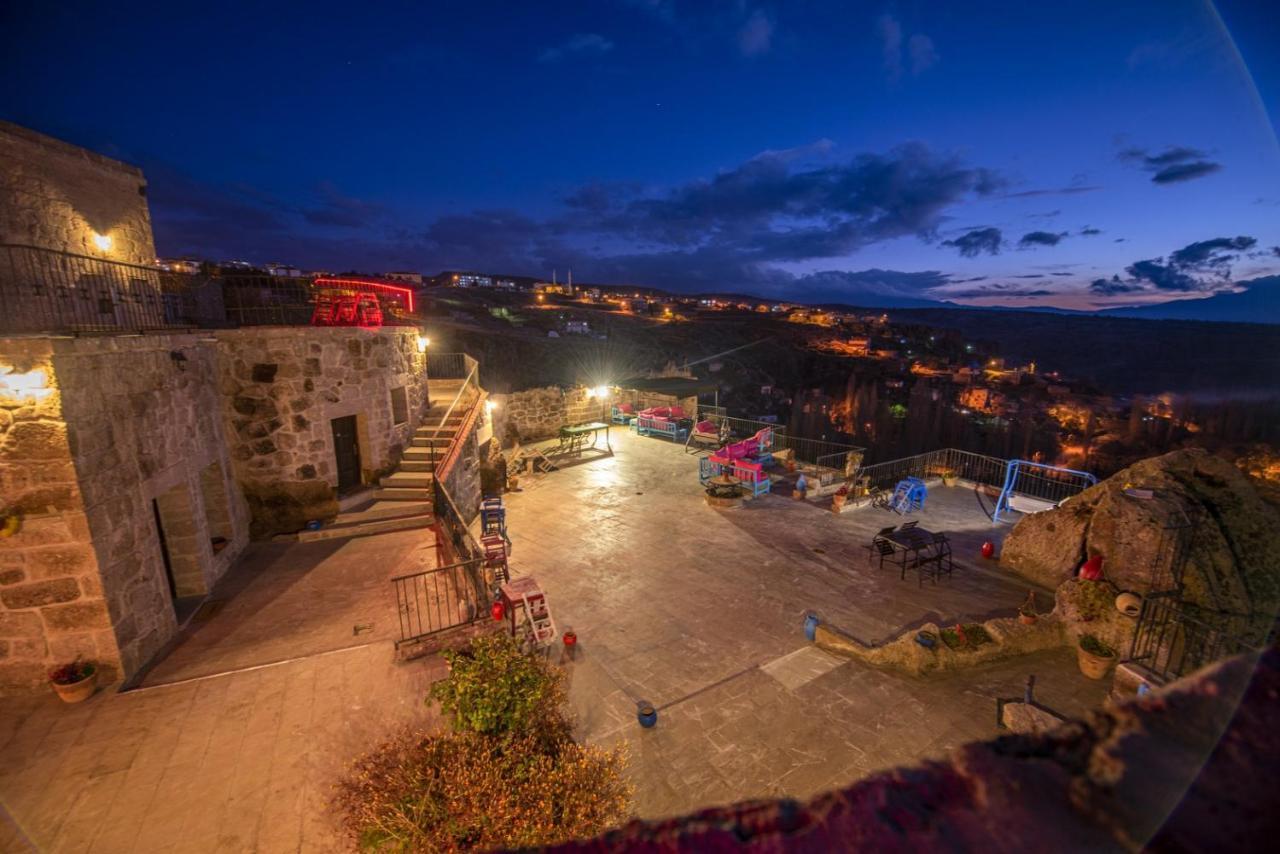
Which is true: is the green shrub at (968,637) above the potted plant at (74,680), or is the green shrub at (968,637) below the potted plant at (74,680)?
below

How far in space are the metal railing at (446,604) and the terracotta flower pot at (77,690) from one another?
10.3 ft

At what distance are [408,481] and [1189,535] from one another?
1429cm

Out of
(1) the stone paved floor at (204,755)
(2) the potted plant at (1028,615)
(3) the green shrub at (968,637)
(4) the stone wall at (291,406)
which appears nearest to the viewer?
(1) the stone paved floor at (204,755)

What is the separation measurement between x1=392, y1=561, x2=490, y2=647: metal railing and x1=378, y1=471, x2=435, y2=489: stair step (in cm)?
347

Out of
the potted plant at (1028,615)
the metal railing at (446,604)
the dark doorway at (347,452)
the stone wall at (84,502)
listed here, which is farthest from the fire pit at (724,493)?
the stone wall at (84,502)

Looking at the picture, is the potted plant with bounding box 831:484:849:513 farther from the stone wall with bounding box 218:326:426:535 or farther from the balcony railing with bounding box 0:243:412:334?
the balcony railing with bounding box 0:243:412:334

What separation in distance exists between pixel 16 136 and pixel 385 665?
1087cm

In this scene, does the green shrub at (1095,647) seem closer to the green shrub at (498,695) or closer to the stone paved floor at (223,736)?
the green shrub at (498,695)

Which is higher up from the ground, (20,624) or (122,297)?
(122,297)

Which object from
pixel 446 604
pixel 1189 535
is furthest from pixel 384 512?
pixel 1189 535

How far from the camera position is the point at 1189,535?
7719 millimetres

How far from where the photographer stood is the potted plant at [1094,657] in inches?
277

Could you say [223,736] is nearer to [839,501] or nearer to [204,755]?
[204,755]

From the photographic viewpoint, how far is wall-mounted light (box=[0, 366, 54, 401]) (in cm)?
507
